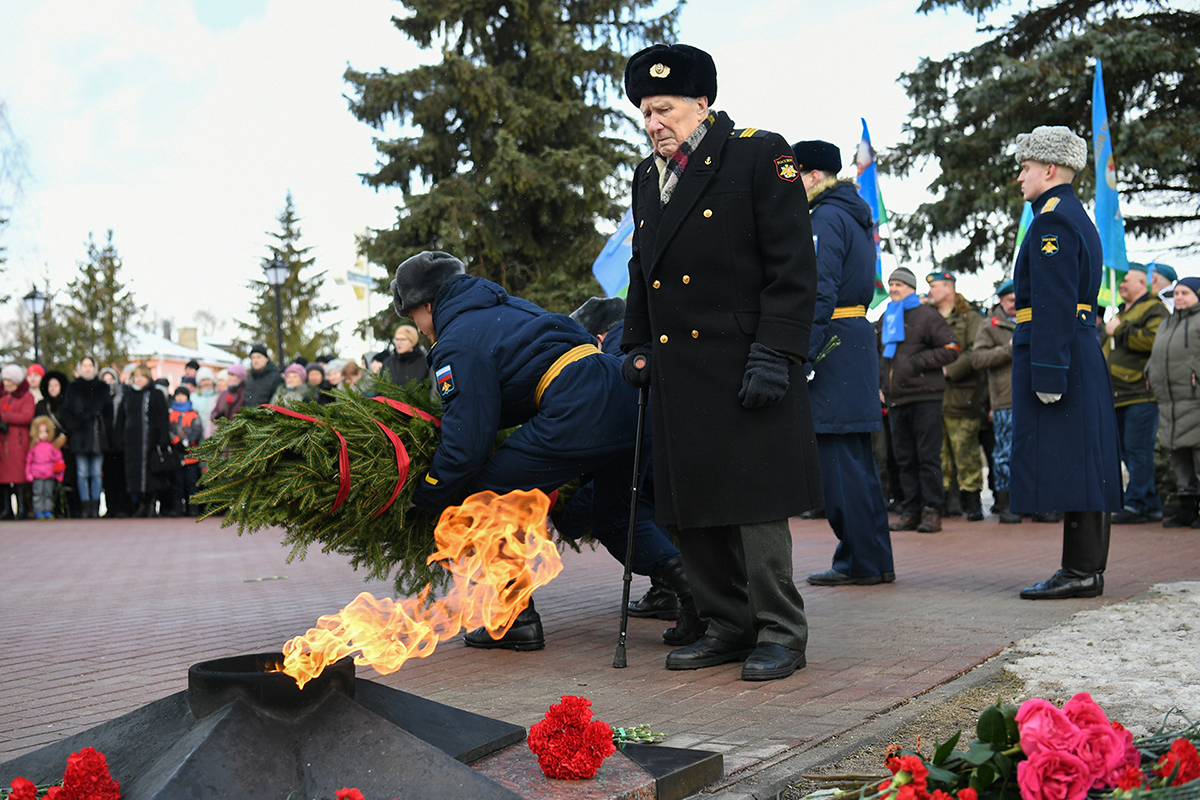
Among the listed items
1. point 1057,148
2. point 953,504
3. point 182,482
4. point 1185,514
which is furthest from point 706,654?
point 182,482

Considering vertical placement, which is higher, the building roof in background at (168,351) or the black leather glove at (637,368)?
the building roof in background at (168,351)

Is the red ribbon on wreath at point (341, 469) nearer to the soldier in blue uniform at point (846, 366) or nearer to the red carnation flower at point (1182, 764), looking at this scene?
the soldier in blue uniform at point (846, 366)

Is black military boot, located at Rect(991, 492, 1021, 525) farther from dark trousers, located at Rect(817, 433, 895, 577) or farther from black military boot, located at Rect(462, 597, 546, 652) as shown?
black military boot, located at Rect(462, 597, 546, 652)

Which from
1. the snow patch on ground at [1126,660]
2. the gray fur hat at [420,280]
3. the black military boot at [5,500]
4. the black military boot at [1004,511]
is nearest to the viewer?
the snow patch on ground at [1126,660]

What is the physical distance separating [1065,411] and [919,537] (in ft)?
12.7

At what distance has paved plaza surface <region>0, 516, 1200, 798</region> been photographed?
368cm

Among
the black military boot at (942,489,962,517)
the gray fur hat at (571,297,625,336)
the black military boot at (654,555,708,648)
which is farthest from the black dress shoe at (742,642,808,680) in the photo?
the black military boot at (942,489,962,517)

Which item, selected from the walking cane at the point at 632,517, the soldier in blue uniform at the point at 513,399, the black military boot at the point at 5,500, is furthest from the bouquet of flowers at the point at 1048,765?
the black military boot at the point at 5,500

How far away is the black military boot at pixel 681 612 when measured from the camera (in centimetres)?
496

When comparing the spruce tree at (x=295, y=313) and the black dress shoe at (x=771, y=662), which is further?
the spruce tree at (x=295, y=313)

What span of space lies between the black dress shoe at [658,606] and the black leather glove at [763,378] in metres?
1.99

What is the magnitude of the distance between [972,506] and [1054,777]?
9341mm

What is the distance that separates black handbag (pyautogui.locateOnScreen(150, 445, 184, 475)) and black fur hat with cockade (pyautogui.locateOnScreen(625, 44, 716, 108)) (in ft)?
40.1

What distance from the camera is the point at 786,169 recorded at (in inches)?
167
